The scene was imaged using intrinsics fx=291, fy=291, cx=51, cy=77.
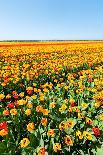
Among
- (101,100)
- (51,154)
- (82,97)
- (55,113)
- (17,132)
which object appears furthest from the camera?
(82,97)

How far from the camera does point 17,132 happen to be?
5438 mm

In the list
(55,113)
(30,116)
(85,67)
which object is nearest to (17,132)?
(30,116)

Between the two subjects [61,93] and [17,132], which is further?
[61,93]

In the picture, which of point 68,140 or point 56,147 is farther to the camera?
point 68,140

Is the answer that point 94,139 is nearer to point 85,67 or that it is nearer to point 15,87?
point 15,87

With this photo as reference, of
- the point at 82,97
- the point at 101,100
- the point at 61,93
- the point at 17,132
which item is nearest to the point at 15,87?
the point at 61,93

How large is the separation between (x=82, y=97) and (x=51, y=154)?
10.3 ft

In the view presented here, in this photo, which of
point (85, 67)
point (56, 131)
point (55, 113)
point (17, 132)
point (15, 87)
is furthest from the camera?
point (85, 67)

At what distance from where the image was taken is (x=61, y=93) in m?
7.81

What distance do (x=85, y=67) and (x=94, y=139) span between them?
969 cm

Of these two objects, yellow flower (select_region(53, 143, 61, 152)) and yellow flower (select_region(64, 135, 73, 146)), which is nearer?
yellow flower (select_region(53, 143, 61, 152))

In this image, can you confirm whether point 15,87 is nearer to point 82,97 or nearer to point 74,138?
point 82,97

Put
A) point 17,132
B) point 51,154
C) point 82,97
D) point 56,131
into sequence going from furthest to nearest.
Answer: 1. point 82,97
2. point 17,132
3. point 56,131
4. point 51,154

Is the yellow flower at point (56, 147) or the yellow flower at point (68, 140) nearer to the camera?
the yellow flower at point (56, 147)
